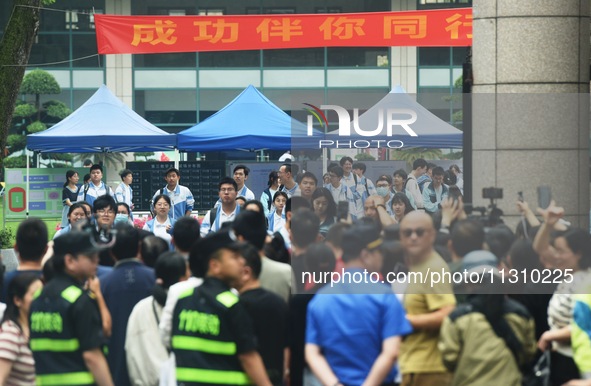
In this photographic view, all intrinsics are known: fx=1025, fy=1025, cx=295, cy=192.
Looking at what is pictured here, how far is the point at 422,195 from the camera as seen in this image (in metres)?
11.3

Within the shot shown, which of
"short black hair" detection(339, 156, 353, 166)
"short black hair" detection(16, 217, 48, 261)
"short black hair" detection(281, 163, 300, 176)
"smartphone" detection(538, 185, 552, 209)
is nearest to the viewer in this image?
"short black hair" detection(16, 217, 48, 261)

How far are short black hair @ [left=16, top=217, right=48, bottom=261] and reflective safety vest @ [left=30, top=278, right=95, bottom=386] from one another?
1.00m

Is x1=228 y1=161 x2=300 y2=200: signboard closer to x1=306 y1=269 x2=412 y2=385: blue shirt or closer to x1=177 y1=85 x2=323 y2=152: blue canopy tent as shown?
x1=177 y1=85 x2=323 y2=152: blue canopy tent

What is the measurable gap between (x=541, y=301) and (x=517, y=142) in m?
3.52

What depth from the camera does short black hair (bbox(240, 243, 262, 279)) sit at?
6.12m

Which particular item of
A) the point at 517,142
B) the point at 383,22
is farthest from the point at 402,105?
the point at 517,142

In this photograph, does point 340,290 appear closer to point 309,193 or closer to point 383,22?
point 309,193

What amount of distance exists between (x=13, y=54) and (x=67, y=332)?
436 inches

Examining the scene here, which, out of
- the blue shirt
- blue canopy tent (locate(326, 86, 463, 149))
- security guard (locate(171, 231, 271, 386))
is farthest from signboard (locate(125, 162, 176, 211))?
the blue shirt

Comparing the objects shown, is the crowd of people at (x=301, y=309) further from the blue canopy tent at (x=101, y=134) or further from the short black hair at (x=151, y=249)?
the blue canopy tent at (x=101, y=134)

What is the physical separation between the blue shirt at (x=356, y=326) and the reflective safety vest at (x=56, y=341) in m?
1.44

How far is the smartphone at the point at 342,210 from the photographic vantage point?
9589 mm

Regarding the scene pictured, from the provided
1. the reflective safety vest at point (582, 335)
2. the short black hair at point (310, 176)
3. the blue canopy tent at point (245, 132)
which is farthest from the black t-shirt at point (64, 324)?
the blue canopy tent at point (245, 132)

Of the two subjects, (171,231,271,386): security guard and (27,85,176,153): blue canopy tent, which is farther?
(27,85,176,153): blue canopy tent
